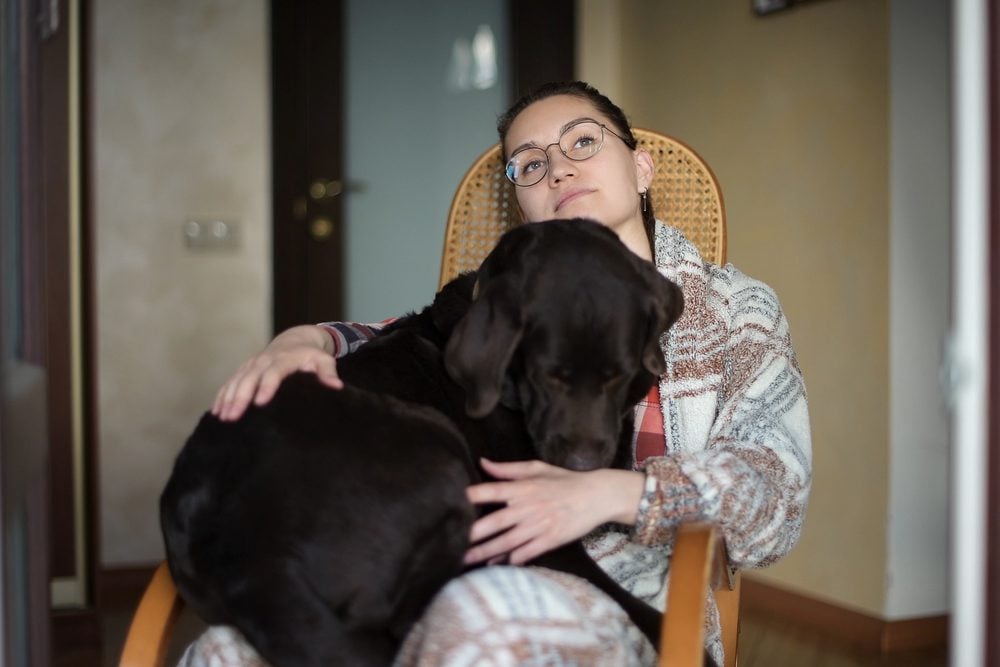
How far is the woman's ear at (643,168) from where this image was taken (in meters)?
1.90

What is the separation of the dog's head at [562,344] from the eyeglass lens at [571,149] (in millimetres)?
368

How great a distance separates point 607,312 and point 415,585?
42cm

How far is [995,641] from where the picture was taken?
0.82m

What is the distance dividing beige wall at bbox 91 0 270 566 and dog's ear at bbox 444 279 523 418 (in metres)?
2.60

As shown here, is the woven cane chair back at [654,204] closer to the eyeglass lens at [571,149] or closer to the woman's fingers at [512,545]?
the eyeglass lens at [571,149]

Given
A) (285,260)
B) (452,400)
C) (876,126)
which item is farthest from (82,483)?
(876,126)

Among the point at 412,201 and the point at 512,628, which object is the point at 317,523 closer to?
the point at 512,628

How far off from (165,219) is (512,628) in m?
2.93

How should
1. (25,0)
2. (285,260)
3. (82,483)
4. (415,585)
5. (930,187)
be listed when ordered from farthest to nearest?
(285,260) → (82,483) → (930,187) → (415,585) → (25,0)

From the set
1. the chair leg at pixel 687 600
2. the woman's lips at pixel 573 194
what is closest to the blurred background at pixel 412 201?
the woman's lips at pixel 573 194

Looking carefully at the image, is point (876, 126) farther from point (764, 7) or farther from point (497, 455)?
point (497, 455)

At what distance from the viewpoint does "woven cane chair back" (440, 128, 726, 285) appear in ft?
6.78

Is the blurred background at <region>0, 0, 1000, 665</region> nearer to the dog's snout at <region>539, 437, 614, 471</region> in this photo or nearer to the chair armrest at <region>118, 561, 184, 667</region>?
the chair armrest at <region>118, 561, 184, 667</region>

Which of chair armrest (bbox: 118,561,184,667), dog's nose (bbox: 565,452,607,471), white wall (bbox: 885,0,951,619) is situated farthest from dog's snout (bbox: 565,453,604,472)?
white wall (bbox: 885,0,951,619)
